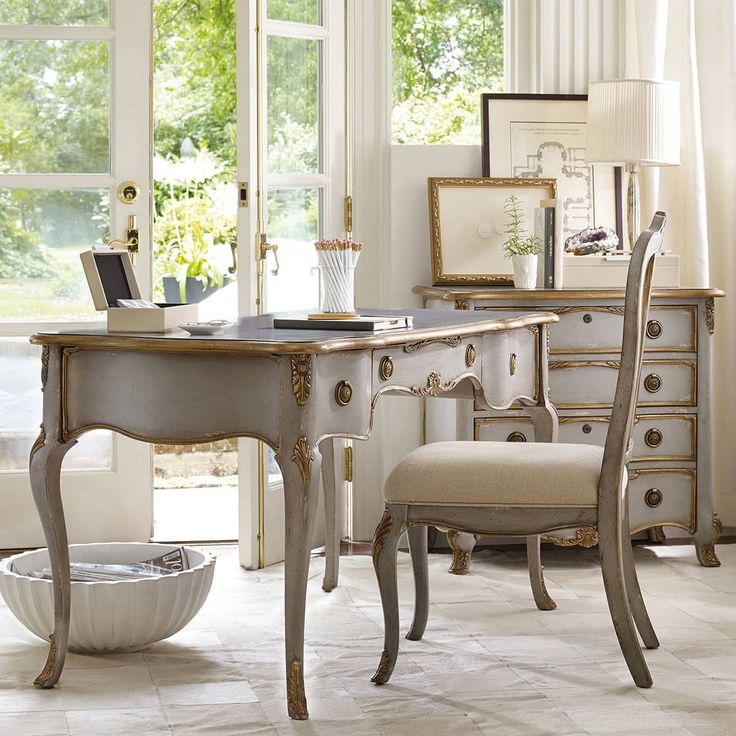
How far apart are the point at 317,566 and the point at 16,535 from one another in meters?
1.07

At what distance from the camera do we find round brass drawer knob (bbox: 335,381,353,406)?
8.09 ft

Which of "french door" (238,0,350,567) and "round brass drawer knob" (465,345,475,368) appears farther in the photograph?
"french door" (238,0,350,567)

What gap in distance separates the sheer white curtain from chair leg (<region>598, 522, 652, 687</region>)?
1.84 metres

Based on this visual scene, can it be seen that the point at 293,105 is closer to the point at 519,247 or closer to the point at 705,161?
the point at 519,247

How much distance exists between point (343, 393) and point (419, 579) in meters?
0.82

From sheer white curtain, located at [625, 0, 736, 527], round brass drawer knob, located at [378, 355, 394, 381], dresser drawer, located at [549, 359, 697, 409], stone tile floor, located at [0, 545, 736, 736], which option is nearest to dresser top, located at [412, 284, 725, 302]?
dresser drawer, located at [549, 359, 697, 409]

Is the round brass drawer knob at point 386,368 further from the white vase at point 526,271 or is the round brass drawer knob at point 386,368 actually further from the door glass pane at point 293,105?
the door glass pane at point 293,105

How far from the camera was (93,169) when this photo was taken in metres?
4.12

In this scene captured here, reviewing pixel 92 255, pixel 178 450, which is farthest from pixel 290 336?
pixel 178 450

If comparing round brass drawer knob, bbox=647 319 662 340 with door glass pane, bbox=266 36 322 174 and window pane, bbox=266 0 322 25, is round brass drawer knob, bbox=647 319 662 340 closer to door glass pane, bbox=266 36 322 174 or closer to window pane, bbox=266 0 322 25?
door glass pane, bbox=266 36 322 174

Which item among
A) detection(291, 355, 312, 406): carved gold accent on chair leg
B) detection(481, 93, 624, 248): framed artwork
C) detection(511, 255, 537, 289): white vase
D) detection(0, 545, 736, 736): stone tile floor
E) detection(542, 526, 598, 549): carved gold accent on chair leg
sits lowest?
detection(0, 545, 736, 736): stone tile floor

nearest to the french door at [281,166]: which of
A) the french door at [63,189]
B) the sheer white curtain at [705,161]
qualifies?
the french door at [63,189]

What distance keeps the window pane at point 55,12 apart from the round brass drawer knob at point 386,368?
6.98 feet

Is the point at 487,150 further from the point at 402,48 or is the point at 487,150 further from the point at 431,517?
the point at 431,517
